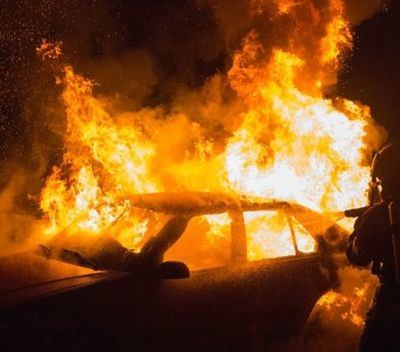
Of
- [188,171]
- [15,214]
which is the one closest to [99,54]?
[15,214]

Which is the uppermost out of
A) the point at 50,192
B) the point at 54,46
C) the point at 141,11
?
the point at 141,11

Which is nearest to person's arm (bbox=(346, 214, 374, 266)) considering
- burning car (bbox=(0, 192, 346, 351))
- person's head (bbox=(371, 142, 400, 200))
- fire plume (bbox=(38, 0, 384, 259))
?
person's head (bbox=(371, 142, 400, 200))

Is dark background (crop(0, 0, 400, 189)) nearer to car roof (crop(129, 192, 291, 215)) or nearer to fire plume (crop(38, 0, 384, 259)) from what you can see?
fire plume (crop(38, 0, 384, 259))

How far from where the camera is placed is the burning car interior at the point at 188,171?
4.15 meters

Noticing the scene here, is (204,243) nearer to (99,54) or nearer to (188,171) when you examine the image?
(188,171)

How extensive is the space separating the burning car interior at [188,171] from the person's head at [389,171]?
1.07 feet

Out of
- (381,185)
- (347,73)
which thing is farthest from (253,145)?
(347,73)

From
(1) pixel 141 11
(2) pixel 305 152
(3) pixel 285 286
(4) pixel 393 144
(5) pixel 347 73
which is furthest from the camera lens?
(5) pixel 347 73

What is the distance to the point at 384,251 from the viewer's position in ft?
11.3

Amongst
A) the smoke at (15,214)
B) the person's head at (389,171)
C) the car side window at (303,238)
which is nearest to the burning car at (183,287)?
the car side window at (303,238)

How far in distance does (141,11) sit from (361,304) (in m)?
11.4

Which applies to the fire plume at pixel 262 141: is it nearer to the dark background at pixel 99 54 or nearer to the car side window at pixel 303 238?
the dark background at pixel 99 54

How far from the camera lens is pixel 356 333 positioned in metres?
5.22

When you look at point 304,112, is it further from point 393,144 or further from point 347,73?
point 347,73
